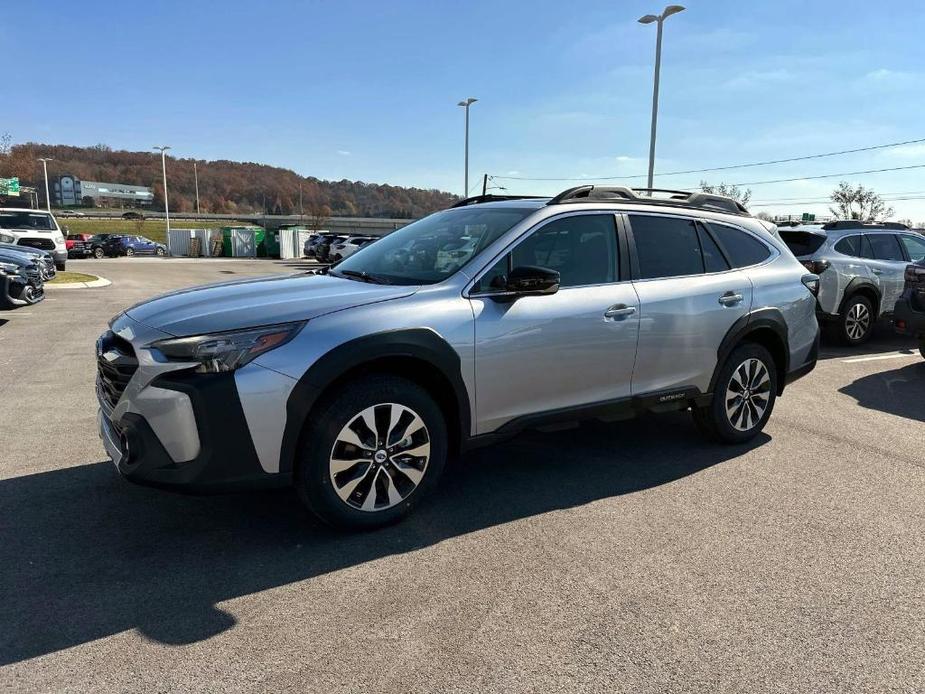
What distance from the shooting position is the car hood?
314 centimetres

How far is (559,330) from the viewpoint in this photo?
3.85m

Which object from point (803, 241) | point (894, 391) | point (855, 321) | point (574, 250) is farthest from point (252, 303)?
point (855, 321)

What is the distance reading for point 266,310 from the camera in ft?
10.6

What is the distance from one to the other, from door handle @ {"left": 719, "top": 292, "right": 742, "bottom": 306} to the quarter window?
7480mm

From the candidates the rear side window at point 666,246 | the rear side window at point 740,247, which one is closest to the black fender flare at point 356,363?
the rear side window at point 666,246

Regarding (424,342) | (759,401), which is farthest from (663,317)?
(424,342)

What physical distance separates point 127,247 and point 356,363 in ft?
159

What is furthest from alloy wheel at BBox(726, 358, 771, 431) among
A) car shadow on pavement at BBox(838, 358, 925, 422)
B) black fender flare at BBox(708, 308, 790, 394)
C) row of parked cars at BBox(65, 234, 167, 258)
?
row of parked cars at BBox(65, 234, 167, 258)

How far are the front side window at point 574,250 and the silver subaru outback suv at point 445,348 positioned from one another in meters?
0.01

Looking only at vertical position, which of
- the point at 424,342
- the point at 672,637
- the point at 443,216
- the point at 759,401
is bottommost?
the point at 672,637

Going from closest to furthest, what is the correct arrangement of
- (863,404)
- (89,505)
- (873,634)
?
(873,634) → (89,505) → (863,404)

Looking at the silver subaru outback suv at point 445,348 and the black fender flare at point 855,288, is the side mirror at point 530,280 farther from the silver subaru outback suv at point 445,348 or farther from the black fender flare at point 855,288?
the black fender flare at point 855,288

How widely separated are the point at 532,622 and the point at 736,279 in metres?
3.18

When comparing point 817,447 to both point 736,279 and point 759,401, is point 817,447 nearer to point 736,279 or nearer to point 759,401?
point 759,401
